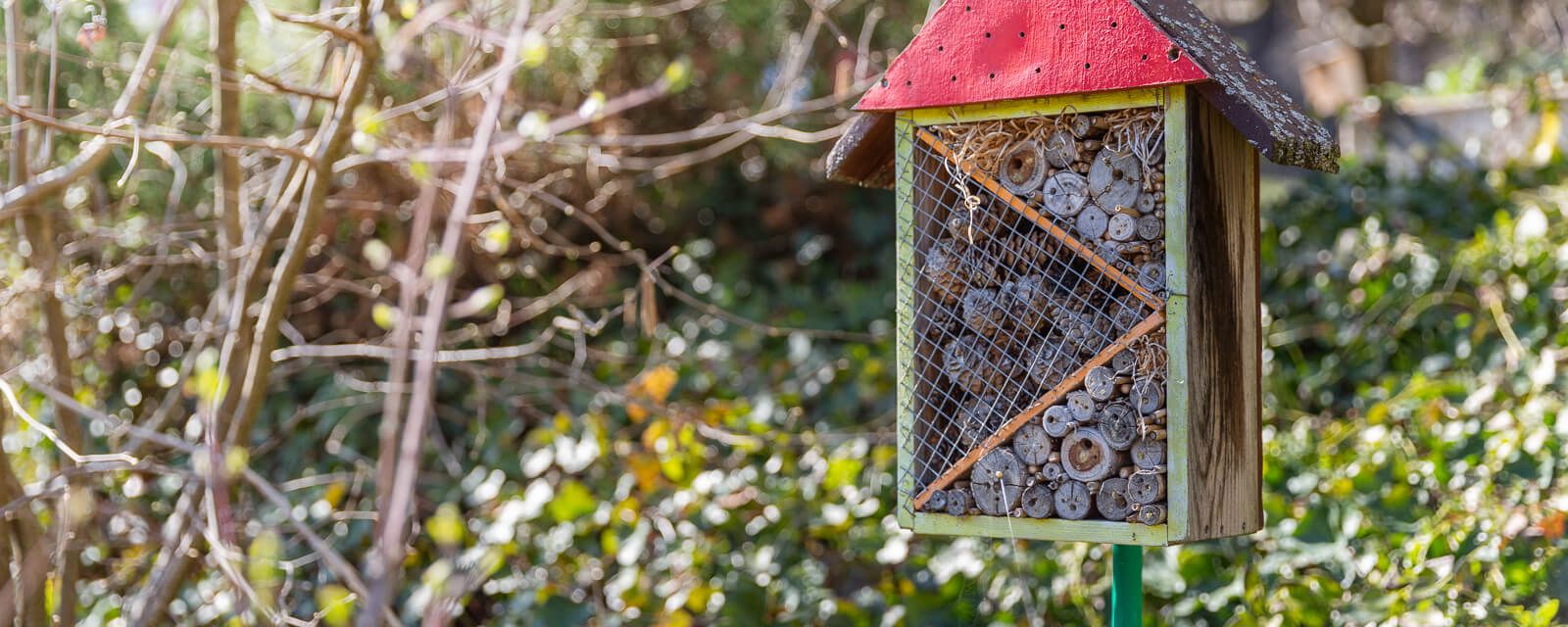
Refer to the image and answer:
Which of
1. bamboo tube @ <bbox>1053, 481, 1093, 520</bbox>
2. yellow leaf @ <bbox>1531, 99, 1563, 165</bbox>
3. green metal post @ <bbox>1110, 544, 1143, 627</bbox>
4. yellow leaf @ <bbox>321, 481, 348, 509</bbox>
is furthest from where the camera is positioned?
yellow leaf @ <bbox>1531, 99, 1563, 165</bbox>

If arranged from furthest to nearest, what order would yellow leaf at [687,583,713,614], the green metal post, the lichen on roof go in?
yellow leaf at [687,583,713,614]
the green metal post
the lichen on roof

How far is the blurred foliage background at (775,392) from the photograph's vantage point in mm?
3377

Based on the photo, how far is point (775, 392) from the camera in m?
4.59

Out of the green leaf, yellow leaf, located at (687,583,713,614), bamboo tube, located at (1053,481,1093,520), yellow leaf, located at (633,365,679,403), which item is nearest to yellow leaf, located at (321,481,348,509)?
the green leaf

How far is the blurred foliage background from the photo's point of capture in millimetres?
3377

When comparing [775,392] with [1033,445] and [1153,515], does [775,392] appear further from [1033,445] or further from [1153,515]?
[1153,515]

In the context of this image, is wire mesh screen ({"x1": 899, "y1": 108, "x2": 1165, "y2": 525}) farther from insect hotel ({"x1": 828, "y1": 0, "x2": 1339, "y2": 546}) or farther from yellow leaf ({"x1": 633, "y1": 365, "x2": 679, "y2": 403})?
yellow leaf ({"x1": 633, "y1": 365, "x2": 679, "y2": 403})

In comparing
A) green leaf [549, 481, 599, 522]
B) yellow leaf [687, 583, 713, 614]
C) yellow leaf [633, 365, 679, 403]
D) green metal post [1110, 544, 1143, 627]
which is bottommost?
yellow leaf [687, 583, 713, 614]

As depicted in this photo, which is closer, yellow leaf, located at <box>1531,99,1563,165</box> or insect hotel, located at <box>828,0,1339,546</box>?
insect hotel, located at <box>828,0,1339,546</box>

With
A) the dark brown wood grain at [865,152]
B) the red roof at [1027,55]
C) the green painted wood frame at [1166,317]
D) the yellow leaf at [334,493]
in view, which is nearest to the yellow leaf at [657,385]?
the yellow leaf at [334,493]

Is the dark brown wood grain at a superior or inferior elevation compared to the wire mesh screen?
superior

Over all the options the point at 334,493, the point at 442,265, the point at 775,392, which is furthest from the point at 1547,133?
the point at 442,265

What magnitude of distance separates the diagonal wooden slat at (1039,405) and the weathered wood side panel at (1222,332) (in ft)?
0.24

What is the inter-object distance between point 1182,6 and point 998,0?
342 millimetres
